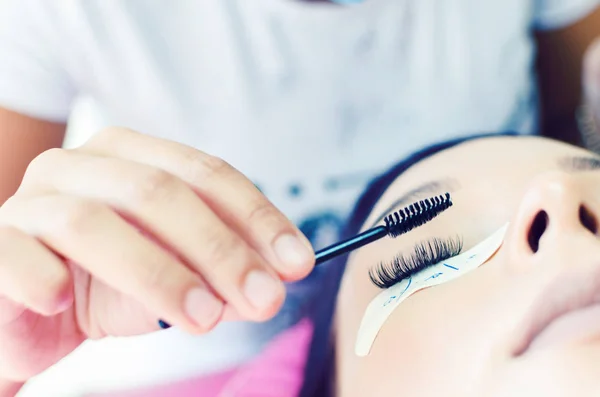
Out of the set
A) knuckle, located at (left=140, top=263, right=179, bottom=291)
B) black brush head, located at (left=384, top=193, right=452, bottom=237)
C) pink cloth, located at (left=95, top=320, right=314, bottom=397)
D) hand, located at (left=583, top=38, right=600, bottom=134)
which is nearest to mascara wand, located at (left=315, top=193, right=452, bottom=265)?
black brush head, located at (left=384, top=193, right=452, bottom=237)

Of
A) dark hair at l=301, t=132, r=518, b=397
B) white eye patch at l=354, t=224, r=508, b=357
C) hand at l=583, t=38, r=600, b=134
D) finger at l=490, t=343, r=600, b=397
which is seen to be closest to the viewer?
finger at l=490, t=343, r=600, b=397

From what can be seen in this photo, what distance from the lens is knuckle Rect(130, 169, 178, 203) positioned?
1.28 feet

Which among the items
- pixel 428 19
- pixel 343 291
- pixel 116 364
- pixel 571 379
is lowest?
pixel 116 364

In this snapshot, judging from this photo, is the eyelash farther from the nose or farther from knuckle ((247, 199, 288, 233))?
knuckle ((247, 199, 288, 233))

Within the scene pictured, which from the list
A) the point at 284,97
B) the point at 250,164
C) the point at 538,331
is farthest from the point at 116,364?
the point at 538,331

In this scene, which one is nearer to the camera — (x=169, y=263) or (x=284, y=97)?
(x=169, y=263)

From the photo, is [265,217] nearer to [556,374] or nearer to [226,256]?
[226,256]

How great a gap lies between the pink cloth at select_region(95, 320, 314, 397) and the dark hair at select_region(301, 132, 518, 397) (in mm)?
33

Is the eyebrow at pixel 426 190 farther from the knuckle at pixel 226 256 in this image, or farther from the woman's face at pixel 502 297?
the knuckle at pixel 226 256

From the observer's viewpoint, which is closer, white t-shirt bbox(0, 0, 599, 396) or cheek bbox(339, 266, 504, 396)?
cheek bbox(339, 266, 504, 396)

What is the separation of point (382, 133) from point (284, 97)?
0.59ft

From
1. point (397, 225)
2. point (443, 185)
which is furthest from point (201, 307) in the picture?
point (443, 185)

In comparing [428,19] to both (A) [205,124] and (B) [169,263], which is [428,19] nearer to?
(A) [205,124]

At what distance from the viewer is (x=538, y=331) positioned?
0.39 meters
